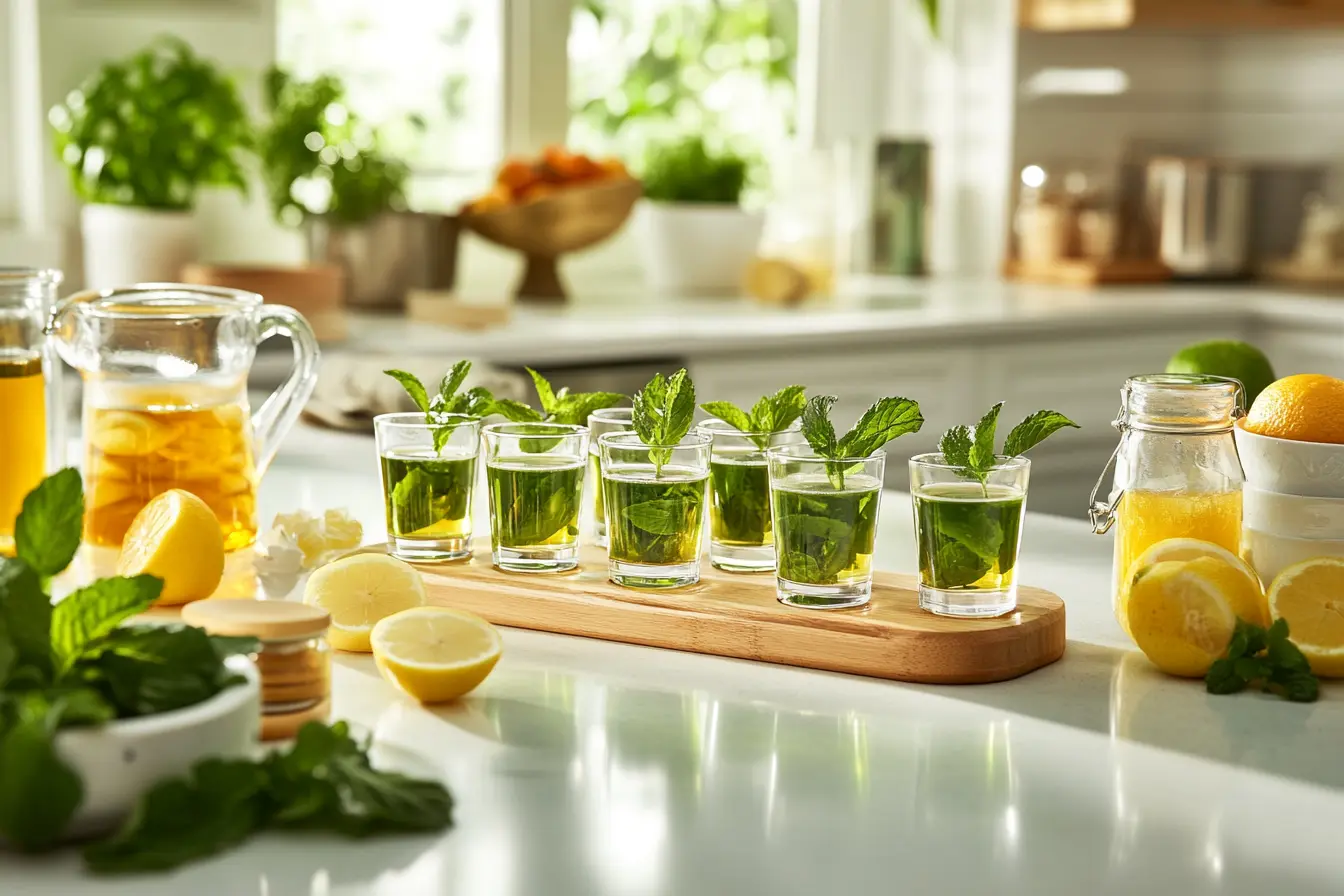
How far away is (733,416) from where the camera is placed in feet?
4.04

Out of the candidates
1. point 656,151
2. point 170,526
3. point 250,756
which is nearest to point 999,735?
point 250,756

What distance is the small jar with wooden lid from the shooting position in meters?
0.88

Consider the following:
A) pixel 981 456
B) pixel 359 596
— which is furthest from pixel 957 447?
pixel 359 596

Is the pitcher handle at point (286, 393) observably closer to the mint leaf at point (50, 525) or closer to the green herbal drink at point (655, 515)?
the green herbal drink at point (655, 515)

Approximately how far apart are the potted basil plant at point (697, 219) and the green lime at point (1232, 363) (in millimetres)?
2116

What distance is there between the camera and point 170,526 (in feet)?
3.71

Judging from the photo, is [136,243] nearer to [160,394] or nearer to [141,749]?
[160,394]

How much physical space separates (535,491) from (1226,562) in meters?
0.45

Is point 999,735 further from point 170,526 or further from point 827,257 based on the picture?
point 827,257

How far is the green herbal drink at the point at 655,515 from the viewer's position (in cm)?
111

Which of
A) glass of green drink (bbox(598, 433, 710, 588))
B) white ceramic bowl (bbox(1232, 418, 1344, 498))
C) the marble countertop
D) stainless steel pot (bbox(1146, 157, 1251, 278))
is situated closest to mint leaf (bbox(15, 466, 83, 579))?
glass of green drink (bbox(598, 433, 710, 588))

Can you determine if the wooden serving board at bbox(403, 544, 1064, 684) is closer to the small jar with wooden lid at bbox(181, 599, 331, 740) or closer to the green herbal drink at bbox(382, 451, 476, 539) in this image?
the green herbal drink at bbox(382, 451, 476, 539)

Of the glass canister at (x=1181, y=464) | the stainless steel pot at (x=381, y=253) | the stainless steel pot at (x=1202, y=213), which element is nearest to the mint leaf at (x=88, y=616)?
the glass canister at (x=1181, y=464)

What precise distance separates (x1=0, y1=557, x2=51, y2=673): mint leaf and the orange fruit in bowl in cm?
75
